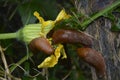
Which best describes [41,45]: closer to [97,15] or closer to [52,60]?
[52,60]

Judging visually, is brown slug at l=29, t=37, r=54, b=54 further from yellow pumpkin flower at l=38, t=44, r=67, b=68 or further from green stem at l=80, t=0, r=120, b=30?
green stem at l=80, t=0, r=120, b=30

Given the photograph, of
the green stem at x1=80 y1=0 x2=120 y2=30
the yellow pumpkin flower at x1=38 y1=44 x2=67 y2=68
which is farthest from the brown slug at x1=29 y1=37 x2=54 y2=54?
the green stem at x1=80 y1=0 x2=120 y2=30

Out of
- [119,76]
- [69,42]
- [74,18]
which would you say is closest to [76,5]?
[74,18]

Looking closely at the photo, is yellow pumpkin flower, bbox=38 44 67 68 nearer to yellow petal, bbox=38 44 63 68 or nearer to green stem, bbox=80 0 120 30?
yellow petal, bbox=38 44 63 68

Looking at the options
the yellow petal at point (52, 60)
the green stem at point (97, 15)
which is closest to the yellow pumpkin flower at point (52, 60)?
the yellow petal at point (52, 60)

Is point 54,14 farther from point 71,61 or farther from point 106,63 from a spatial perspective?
point 106,63

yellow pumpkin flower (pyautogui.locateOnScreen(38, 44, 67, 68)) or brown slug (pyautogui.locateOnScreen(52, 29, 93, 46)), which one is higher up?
brown slug (pyautogui.locateOnScreen(52, 29, 93, 46))

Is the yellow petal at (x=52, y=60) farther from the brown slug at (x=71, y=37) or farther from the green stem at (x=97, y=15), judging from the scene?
the green stem at (x=97, y=15)

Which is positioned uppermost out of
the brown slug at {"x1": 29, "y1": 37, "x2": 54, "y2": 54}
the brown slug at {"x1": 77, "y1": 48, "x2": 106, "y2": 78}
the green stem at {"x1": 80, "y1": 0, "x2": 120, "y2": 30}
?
the green stem at {"x1": 80, "y1": 0, "x2": 120, "y2": 30}
